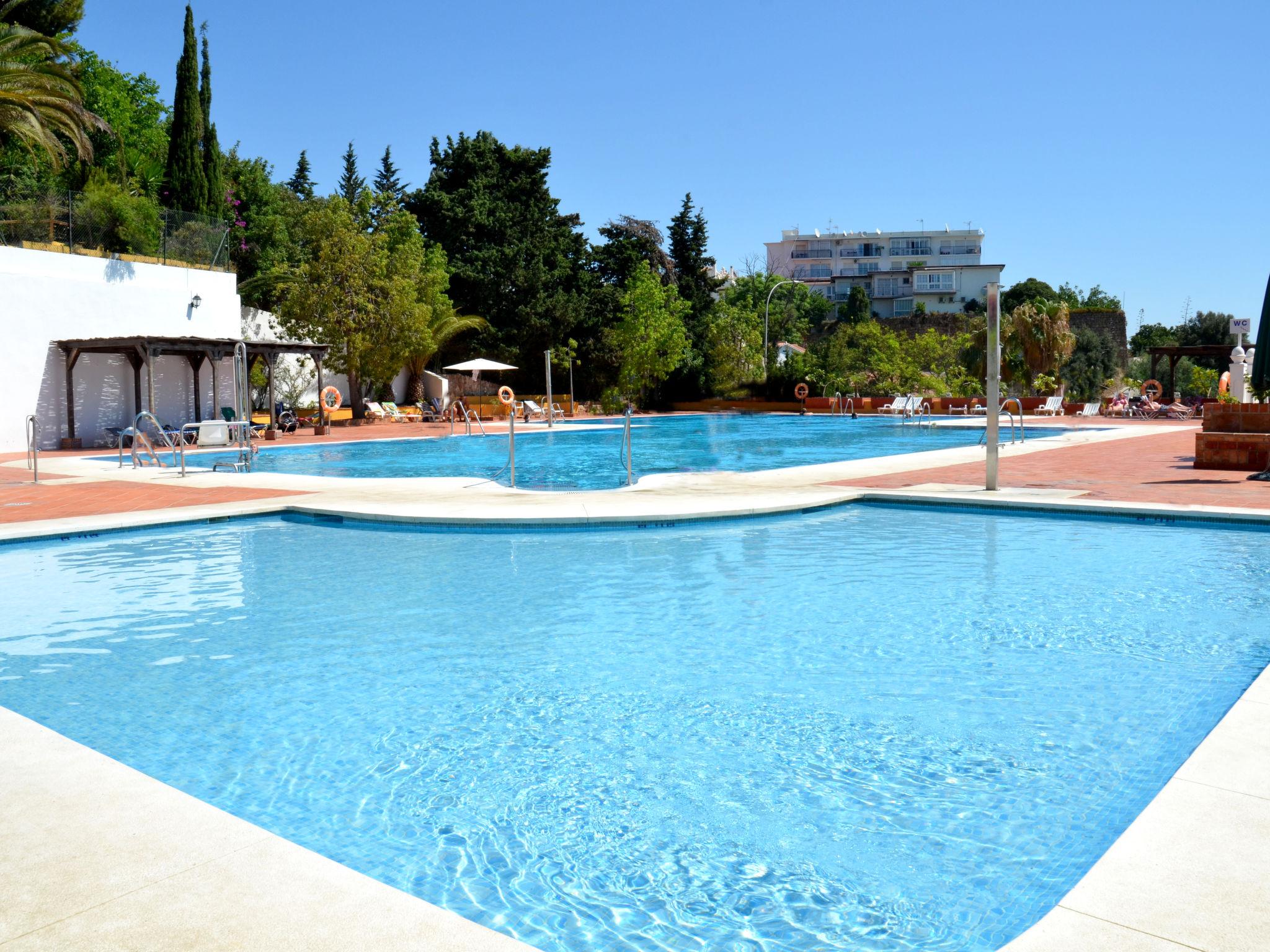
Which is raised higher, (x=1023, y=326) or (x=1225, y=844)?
(x=1023, y=326)

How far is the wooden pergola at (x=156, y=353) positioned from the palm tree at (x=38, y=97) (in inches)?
198

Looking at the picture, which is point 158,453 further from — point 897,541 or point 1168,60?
point 1168,60

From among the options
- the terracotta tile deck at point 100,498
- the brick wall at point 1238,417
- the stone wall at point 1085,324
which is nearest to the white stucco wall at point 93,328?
the terracotta tile deck at point 100,498

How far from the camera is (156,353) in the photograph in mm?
23422

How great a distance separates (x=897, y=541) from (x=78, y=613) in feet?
23.4

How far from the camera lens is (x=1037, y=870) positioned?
3295 mm

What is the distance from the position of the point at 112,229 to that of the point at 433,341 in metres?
13.5

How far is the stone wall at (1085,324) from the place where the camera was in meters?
59.2

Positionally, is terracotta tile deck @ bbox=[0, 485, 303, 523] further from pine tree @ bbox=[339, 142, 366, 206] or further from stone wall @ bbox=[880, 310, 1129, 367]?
pine tree @ bbox=[339, 142, 366, 206]

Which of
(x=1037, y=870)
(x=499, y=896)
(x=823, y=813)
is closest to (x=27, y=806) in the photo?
(x=499, y=896)

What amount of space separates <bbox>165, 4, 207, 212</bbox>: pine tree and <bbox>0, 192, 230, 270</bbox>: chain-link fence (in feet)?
28.6

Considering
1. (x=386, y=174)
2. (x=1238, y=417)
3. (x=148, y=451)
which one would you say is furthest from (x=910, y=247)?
(x=148, y=451)

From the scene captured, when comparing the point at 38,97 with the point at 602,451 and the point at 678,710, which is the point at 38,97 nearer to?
the point at 602,451

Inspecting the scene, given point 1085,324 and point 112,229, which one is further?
point 1085,324
